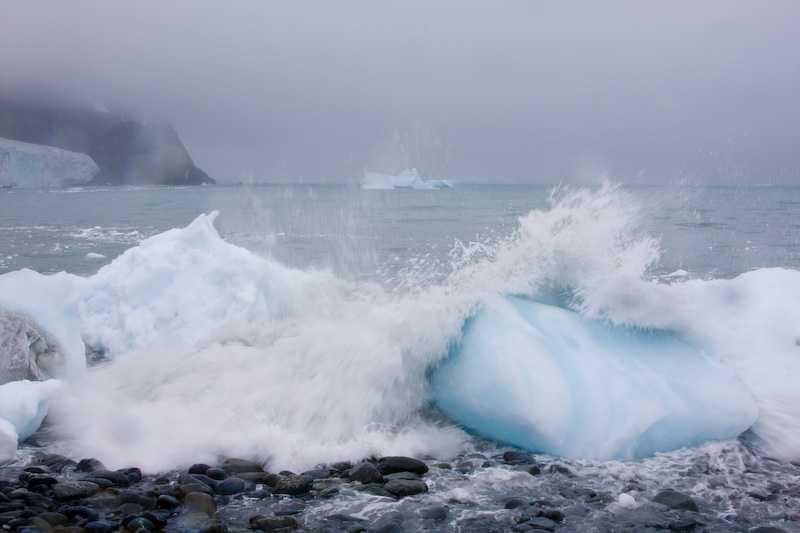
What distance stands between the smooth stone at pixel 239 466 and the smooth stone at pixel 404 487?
925mm

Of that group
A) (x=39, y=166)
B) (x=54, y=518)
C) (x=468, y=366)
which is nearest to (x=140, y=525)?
(x=54, y=518)

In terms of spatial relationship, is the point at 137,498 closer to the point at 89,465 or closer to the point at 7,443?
the point at 89,465

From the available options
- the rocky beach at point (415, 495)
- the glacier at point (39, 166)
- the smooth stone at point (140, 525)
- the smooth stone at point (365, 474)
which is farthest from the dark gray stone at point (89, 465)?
the glacier at point (39, 166)

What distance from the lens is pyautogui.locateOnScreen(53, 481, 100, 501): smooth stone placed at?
3336mm

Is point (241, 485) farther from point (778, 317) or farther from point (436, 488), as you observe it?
point (778, 317)

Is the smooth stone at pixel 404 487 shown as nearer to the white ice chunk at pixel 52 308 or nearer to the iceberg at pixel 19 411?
the iceberg at pixel 19 411

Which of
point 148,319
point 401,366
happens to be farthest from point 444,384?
point 148,319


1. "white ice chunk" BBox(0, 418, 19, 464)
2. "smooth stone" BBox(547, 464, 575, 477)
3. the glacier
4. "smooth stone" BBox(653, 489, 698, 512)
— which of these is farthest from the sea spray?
the glacier

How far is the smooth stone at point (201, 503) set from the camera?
329cm

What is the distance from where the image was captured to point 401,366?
5.14 meters

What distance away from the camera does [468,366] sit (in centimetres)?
492

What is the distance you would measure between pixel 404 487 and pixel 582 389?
1756 millimetres

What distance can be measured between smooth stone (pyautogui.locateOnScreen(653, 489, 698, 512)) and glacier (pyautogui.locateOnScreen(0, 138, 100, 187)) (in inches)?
3332

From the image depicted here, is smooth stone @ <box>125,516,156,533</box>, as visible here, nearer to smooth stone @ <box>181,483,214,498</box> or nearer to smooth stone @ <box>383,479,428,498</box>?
smooth stone @ <box>181,483,214,498</box>
